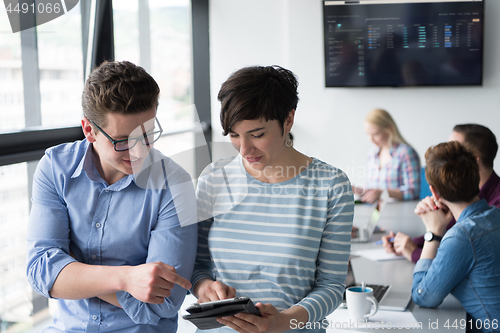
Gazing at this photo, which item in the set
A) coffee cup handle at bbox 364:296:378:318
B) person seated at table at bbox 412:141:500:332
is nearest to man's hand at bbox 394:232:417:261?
person seated at table at bbox 412:141:500:332

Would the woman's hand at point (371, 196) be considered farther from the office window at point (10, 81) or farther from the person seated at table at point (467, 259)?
the office window at point (10, 81)

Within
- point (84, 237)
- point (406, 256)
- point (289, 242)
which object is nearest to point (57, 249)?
point (84, 237)

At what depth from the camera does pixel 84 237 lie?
1.26 m

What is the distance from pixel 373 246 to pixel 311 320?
4.13 ft

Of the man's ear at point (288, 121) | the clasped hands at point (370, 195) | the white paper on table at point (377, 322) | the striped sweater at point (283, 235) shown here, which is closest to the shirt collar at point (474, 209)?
the white paper on table at point (377, 322)

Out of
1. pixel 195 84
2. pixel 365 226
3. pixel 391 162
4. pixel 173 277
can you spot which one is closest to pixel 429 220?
pixel 365 226

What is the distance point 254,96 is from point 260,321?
559mm

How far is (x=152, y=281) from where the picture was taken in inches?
42.1

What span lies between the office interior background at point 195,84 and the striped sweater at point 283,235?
4.25ft

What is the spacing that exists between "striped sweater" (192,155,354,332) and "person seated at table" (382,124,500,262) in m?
0.96

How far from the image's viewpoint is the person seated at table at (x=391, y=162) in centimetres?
336

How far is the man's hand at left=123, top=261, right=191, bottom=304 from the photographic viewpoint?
107cm

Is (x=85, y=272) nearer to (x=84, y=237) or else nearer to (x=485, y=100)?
(x=84, y=237)

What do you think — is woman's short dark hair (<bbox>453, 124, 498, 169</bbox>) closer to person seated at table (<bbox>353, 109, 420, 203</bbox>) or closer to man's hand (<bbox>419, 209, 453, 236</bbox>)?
man's hand (<bbox>419, 209, 453, 236</bbox>)
